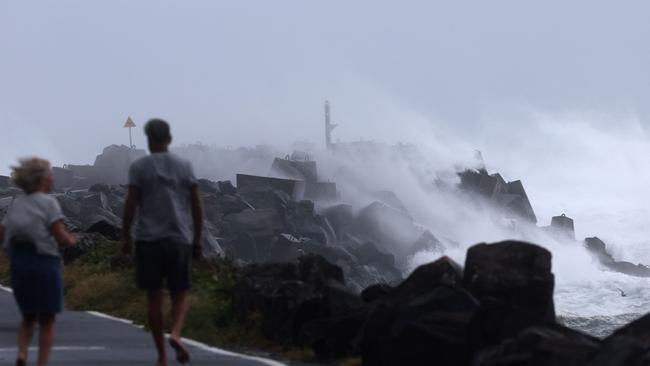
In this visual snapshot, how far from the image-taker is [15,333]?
16.4 m

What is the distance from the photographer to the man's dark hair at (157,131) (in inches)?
469

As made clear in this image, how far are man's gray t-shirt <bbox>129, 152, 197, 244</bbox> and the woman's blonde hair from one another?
710 mm

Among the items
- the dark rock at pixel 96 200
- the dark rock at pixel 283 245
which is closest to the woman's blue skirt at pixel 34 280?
the dark rock at pixel 283 245

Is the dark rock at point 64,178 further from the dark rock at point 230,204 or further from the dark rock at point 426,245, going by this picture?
the dark rock at point 426,245

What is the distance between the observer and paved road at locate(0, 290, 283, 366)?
13680 millimetres

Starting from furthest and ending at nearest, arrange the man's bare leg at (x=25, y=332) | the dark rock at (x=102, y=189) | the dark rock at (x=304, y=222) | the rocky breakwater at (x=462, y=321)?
the dark rock at (x=102, y=189) < the dark rock at (x=304, y=222) < the man's bare leg at (x=25, y=332) < the rocky breakwater at (x=462, y=321)

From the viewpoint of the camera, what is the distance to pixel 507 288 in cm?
1198

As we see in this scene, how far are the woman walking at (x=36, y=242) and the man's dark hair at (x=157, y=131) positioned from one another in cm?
86

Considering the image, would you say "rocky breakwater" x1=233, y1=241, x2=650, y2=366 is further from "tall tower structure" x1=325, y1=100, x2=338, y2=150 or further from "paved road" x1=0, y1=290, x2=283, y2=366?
"tall tower structure" x1=325, y1=100, x2=338, y2=150

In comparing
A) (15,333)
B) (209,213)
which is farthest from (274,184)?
(15,333)

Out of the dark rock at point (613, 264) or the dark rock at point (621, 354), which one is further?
the dark rock at point (613, 264)

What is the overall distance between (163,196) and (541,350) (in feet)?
11.0

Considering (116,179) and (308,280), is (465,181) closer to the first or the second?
(116,179)

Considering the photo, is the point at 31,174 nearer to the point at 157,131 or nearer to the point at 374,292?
the point at 157,131
